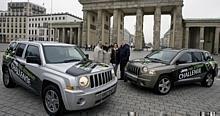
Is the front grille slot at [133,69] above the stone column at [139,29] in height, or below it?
below

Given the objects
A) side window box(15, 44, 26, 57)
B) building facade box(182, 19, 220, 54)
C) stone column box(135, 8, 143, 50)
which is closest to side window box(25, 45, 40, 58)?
side window box(15, 44, 26, 57)

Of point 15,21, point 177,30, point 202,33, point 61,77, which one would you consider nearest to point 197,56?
point 61,77

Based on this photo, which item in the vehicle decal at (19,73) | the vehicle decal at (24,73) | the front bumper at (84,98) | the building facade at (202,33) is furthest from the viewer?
the building facade at (202,33)

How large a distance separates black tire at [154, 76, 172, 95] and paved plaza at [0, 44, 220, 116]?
222 millimetres

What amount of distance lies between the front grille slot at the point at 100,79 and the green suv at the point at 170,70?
2037mm

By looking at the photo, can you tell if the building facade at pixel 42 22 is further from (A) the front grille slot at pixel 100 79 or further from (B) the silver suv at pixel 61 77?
(A) the front grille slot at pixel 100 79

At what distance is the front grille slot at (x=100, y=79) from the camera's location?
4259 millimetres

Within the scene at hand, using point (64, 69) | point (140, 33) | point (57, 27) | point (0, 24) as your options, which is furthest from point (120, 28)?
point (0, 24)

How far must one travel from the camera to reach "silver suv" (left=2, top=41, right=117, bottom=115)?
401 centimetres

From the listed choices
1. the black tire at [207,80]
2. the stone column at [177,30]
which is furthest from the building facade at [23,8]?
the black tire at [207,80]

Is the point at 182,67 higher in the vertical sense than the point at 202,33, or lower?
lower

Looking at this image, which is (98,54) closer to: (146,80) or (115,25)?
(146,80)

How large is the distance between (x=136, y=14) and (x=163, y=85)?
47.7 m

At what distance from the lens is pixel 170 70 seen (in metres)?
6.69
